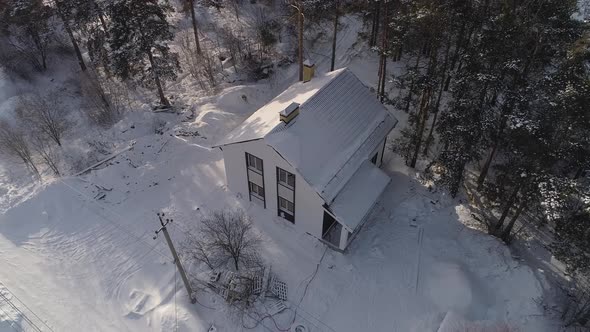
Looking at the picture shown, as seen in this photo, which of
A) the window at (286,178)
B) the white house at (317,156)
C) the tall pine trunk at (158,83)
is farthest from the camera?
the tall pine trunk at (158,83)

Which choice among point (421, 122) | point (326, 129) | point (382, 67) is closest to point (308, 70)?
point (326, 129)

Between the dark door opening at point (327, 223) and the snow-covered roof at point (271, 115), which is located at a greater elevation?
the snow-covered roof at point (271, 115)

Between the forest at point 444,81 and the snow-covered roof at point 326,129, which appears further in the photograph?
the snow-covered roof at point 326,129

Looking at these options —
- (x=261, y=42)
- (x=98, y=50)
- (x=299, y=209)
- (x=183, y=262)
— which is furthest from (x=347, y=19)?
(x=183, y=262)

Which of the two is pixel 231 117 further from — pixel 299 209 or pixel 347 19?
pixel 347 19

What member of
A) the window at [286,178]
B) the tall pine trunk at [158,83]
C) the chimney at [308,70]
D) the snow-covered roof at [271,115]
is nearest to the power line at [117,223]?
the snow-covered roof at [271,115]

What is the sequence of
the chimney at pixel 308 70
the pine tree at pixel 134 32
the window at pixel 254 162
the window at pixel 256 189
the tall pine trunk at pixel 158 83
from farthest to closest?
1. the tall pine trunk at pixel 158 83
2. the pine tree at pixel 134 32
3. the chimney at pixel 308 70
4. the window at pixel 256 189
5. the window at pixel 254 162

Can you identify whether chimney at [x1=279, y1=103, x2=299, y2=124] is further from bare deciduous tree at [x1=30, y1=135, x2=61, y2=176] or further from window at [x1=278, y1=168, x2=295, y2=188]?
bare deciduous tree at [x1=30, y1=135, x2=61, y2=176]

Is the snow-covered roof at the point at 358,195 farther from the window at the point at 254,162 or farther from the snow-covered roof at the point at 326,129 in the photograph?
the window at the point at 254,162
